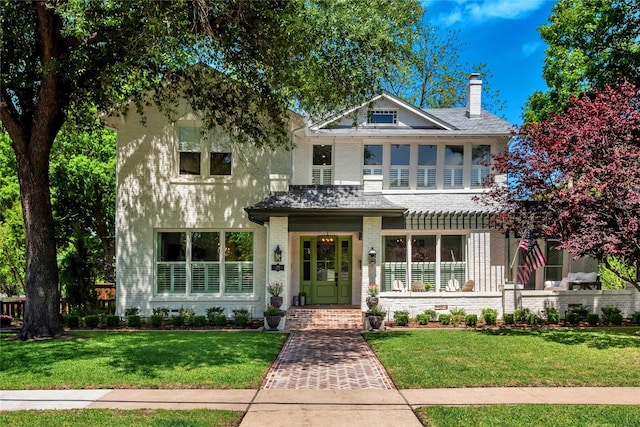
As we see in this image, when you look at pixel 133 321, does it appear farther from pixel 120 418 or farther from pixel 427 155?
pixel 427 155

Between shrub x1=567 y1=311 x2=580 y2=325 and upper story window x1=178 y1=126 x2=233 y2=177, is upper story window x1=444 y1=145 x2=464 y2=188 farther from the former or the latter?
upper story window x1=178 y1=126 x2=233 y2=177

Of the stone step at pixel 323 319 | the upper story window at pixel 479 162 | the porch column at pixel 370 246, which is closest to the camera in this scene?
the stone step at pixel 323 319

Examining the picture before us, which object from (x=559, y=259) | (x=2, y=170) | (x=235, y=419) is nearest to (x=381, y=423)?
(x=235, y=419)

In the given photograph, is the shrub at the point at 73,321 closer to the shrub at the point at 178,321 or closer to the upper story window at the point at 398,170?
the shrub at the point at 178,321

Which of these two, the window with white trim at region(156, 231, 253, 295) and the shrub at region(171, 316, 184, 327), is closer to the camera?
the shrub at region(171, 316, 184, 327)

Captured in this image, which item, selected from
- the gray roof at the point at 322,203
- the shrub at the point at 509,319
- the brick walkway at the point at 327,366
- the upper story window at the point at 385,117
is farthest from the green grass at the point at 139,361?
the upper story window at the point at 385,117

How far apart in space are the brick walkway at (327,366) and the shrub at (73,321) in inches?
271

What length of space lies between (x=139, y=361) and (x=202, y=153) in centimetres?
867

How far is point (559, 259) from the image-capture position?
63.6 ft

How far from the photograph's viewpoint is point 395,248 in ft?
59.0

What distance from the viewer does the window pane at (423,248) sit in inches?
704

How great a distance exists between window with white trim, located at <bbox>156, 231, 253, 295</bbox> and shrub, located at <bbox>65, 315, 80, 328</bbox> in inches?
102

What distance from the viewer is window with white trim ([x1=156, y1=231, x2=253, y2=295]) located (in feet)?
55.4

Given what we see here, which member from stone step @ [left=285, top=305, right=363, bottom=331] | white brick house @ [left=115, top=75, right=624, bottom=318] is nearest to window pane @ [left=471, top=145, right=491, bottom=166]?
white brick house @ [left=115, top=75, right=624, bottom=318]
